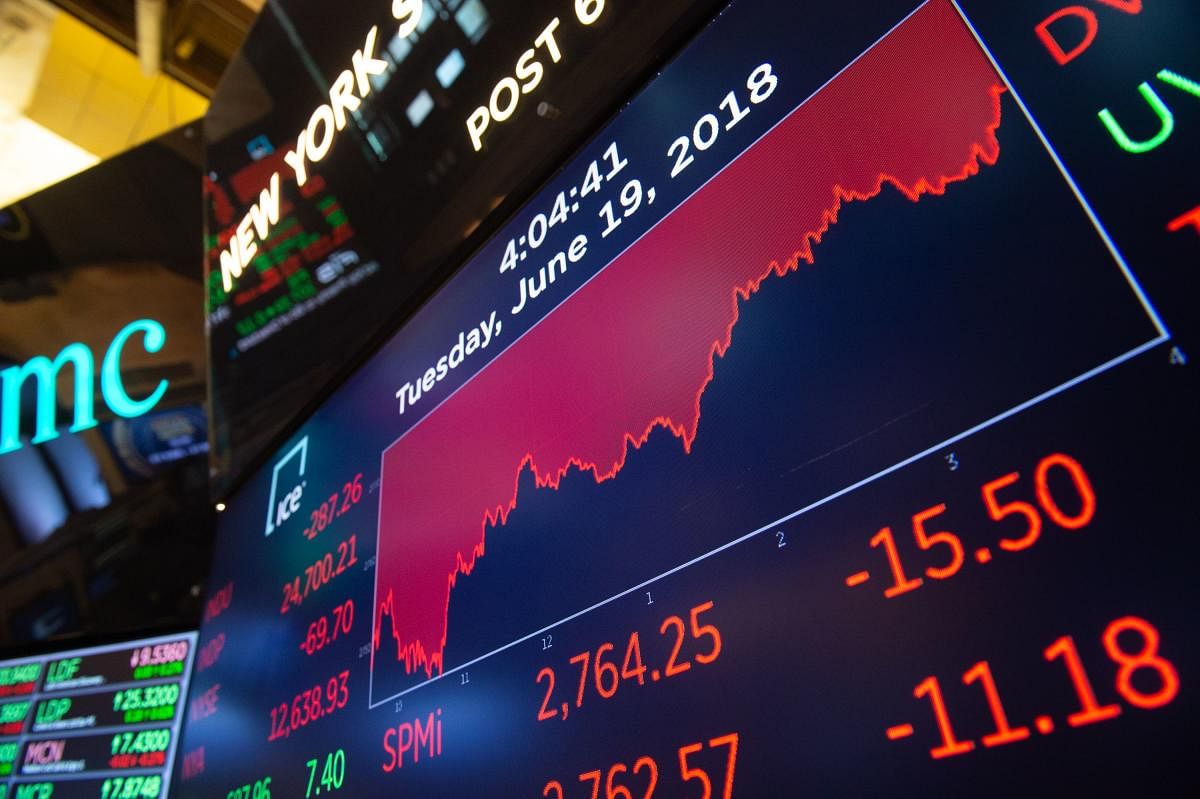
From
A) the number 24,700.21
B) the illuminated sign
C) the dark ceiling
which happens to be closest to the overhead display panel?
the illuminated sign

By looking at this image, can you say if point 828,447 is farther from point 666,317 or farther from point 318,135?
point 318,135

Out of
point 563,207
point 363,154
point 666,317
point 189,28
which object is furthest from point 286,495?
point 189,28

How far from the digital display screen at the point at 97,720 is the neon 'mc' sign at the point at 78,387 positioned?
1262mm

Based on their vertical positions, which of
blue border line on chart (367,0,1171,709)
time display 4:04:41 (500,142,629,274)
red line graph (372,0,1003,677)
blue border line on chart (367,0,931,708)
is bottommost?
blue border line on chart (367,0,1171,709)

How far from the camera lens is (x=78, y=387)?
480cm

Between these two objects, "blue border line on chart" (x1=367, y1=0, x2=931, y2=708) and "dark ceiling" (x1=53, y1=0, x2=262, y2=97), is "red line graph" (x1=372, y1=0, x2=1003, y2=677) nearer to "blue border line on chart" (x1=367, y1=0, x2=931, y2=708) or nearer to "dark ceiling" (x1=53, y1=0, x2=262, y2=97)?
"blue border line on chart" (x1=367, y1=0, x2=931, y2=708)

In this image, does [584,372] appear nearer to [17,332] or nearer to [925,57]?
[925,57]

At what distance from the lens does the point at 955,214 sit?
1.31 meters

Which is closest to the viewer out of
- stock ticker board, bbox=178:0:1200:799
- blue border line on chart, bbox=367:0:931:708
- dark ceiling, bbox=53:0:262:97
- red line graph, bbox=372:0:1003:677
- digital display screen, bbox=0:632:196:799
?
stock ticker board, bbox=178:0:1200:799

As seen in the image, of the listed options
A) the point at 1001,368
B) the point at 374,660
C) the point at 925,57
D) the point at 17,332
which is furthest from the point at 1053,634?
the point at 17,332

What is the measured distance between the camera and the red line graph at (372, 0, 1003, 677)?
1.42 m

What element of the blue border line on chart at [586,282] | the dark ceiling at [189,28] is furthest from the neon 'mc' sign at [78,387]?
the dark ceiling at [189,28]

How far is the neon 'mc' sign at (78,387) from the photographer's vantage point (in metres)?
4.68

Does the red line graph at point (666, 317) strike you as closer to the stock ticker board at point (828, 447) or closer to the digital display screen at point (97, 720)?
the stock ticker board at point (828, 447)
